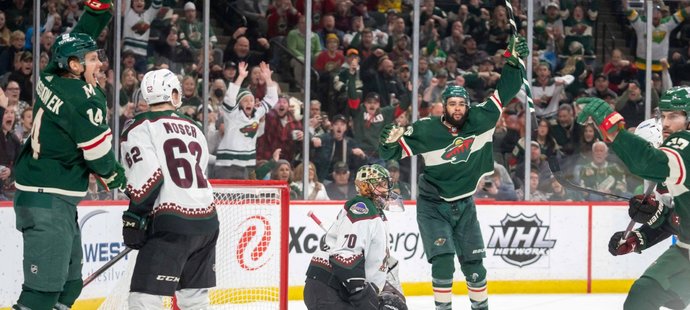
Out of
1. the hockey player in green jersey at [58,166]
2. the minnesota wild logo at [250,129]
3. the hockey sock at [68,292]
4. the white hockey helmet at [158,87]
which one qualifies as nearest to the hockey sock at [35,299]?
the hockey player in green jersey at [58,166]

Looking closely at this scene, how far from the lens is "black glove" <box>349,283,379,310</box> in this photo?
522 centimetres

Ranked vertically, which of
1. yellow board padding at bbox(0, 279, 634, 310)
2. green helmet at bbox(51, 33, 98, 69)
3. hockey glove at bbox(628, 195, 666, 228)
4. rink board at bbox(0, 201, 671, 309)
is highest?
green helmet at bbox(51, 33, 98, 69)

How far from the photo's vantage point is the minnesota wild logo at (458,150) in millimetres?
6188

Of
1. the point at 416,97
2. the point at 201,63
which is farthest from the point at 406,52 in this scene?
the point at 201,63

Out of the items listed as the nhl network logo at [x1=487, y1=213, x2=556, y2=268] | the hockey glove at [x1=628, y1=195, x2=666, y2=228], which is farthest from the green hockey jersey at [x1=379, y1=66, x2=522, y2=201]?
the nhl network logo at [x1=487, y1=213, x2=556, y2=268]

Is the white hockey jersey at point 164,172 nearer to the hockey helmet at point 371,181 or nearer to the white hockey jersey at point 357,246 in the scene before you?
the white hockey jersey at point 357,246

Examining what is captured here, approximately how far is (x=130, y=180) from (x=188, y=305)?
0.56 metres

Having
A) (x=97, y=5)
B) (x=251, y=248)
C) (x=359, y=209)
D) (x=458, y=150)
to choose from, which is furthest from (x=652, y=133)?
(x=97, y=5)

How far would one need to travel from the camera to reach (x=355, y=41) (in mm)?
9359

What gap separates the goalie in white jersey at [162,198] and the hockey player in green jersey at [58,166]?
5.7 inches

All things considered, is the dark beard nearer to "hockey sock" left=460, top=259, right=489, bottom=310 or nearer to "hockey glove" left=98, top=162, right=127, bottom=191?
"hockey sock" left=460, top=259, right=489, bottom=310

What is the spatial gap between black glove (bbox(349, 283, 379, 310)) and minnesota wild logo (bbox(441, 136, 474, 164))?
1165 millimetres

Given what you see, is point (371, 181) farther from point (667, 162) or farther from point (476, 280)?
point (667, 162)

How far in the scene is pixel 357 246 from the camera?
17.2 ft
